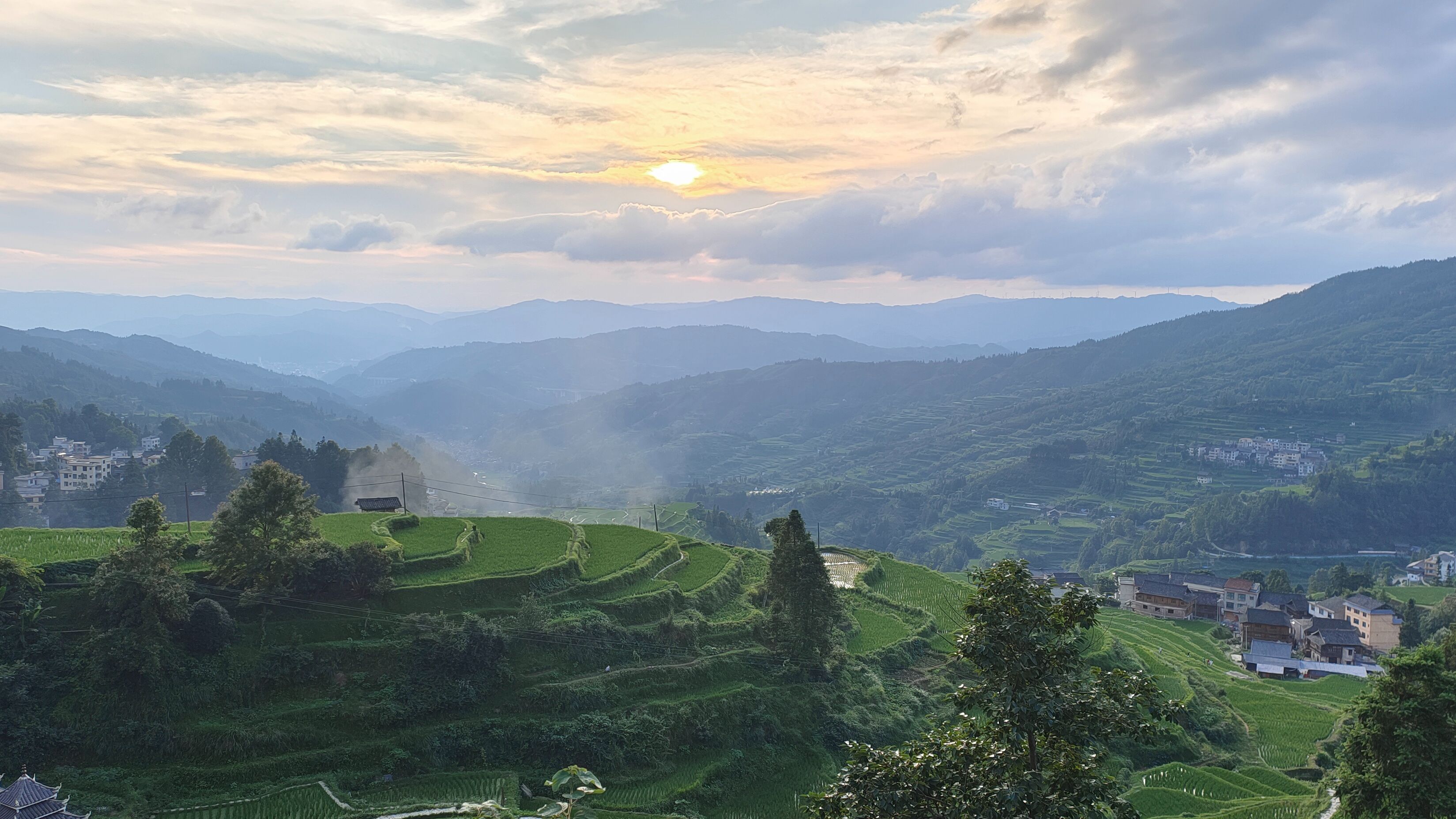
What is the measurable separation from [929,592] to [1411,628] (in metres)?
39.7

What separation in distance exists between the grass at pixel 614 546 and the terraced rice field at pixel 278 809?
1444 cm

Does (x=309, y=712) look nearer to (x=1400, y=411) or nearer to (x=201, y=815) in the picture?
(x=201, y=815)

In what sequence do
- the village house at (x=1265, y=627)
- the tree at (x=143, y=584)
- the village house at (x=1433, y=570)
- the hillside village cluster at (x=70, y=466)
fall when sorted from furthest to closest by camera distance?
the village house at (x=1433, y=570) < the hillside village cluster at (x=70, y=466) < the village house at (x=1265, y=627) < the tree at (x=143, y=584)

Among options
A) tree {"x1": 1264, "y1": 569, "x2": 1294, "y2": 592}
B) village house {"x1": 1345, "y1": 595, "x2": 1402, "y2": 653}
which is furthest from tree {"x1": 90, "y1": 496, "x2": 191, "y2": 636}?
tree {"x1": 1264, "y1": 569, "x2": 1294, "y2": 592}

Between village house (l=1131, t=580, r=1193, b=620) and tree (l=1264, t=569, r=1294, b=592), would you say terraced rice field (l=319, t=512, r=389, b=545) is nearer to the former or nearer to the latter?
village house (l=1131, t=580, r=1193, b=620)

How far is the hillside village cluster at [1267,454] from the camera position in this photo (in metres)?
155

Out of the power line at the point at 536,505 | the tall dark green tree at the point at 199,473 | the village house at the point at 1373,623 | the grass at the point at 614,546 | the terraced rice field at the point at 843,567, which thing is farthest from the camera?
the power line at the point at 536,505

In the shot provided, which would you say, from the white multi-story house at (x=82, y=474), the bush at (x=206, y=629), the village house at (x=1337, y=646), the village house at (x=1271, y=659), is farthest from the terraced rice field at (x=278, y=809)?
the white multi-story house at (x=82, y=474)

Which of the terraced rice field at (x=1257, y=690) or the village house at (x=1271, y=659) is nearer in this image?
the terraced rice field at (x=1257, y=690)

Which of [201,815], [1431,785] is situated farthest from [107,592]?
[1431,785]

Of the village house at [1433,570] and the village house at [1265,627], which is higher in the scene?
the village house at [1265,627]

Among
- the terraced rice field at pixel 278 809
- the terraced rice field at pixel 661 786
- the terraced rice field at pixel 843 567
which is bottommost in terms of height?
the terraced rice field at pixel 661 786

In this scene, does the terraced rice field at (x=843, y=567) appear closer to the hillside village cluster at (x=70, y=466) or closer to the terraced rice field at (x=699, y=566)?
the terraced rice field at (x=699, y=566)

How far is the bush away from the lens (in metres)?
29.0
